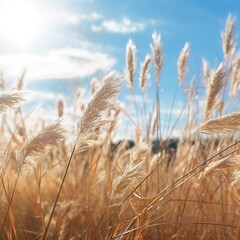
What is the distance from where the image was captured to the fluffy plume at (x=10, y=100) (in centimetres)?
157

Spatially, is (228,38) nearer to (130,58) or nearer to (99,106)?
(130,58)

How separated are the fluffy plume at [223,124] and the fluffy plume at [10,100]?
68 cm

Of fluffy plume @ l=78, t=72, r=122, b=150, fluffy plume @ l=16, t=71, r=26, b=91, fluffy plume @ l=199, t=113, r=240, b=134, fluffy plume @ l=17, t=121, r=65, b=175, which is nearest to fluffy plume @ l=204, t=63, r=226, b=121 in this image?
fluffy plume @ l=199, t=113, r=240, b=134

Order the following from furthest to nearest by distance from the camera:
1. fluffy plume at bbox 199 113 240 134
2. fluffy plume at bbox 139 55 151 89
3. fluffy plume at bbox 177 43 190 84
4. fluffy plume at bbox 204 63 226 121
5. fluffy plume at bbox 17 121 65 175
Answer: fluffy plume at bbox 177 43 190 84
fluffy plume at bbox 139 55 151 89
fluffy plume at bbox 204 63 226 121
fluffy plume at bbox 199 113 240 134
fluffy plume at bbox 17 121 65 175

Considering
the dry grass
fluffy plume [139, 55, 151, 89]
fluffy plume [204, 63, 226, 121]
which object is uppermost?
fluffy plume [139, 55, 151, 89]

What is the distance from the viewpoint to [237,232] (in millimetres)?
2516

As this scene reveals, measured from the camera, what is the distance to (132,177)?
158 centimetres

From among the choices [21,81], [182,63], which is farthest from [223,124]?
[21,81]

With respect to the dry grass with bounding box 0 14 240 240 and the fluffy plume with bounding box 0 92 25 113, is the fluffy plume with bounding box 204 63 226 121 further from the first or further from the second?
the fluffy plume with bounding box 0 92 25 113

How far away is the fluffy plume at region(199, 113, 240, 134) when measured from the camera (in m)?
1.68

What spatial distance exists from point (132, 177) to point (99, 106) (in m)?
0.27

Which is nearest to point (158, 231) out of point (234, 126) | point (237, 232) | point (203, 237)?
point (203, 237)

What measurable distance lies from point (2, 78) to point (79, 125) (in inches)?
69.8

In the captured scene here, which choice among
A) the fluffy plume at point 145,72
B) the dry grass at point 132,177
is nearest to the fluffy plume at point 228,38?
the dry grass at point 132,177
